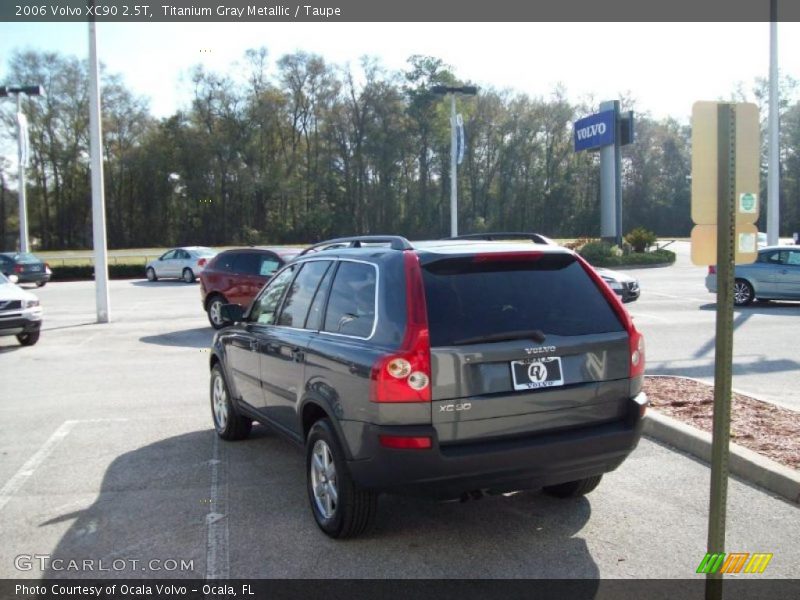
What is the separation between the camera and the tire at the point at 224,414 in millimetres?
6629

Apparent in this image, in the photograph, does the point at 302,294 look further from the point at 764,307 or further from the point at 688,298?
the point at 688,298

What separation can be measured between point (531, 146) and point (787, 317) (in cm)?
6372

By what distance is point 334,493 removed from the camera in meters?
4.48

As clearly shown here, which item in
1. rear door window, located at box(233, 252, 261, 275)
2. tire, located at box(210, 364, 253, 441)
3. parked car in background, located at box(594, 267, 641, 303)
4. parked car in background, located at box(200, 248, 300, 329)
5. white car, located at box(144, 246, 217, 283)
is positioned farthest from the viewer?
white car, located at box(144, 246, 217, 283)

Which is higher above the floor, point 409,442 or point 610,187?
point 610,187

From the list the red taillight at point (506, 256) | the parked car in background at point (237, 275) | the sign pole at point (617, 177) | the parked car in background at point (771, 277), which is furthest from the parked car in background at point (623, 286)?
the sign pole at point (617, 177)

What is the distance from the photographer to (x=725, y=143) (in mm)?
3312

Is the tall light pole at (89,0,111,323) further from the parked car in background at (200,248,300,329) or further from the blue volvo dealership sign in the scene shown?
the blue volvo dealership sign

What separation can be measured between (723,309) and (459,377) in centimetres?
137

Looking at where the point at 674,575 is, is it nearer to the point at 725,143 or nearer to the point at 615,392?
the point at 615,392

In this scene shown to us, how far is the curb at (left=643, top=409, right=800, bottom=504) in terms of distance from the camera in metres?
5.02

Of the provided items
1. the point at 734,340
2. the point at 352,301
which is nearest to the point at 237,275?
the point at 734,340

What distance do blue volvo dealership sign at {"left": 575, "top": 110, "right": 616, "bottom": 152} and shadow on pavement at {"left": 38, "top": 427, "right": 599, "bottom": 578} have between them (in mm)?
32736

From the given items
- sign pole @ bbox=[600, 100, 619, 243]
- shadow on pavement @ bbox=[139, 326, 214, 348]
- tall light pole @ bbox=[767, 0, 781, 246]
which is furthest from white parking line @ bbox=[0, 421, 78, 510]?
sign pole @ bbox=[600, 100, 619, 243]
